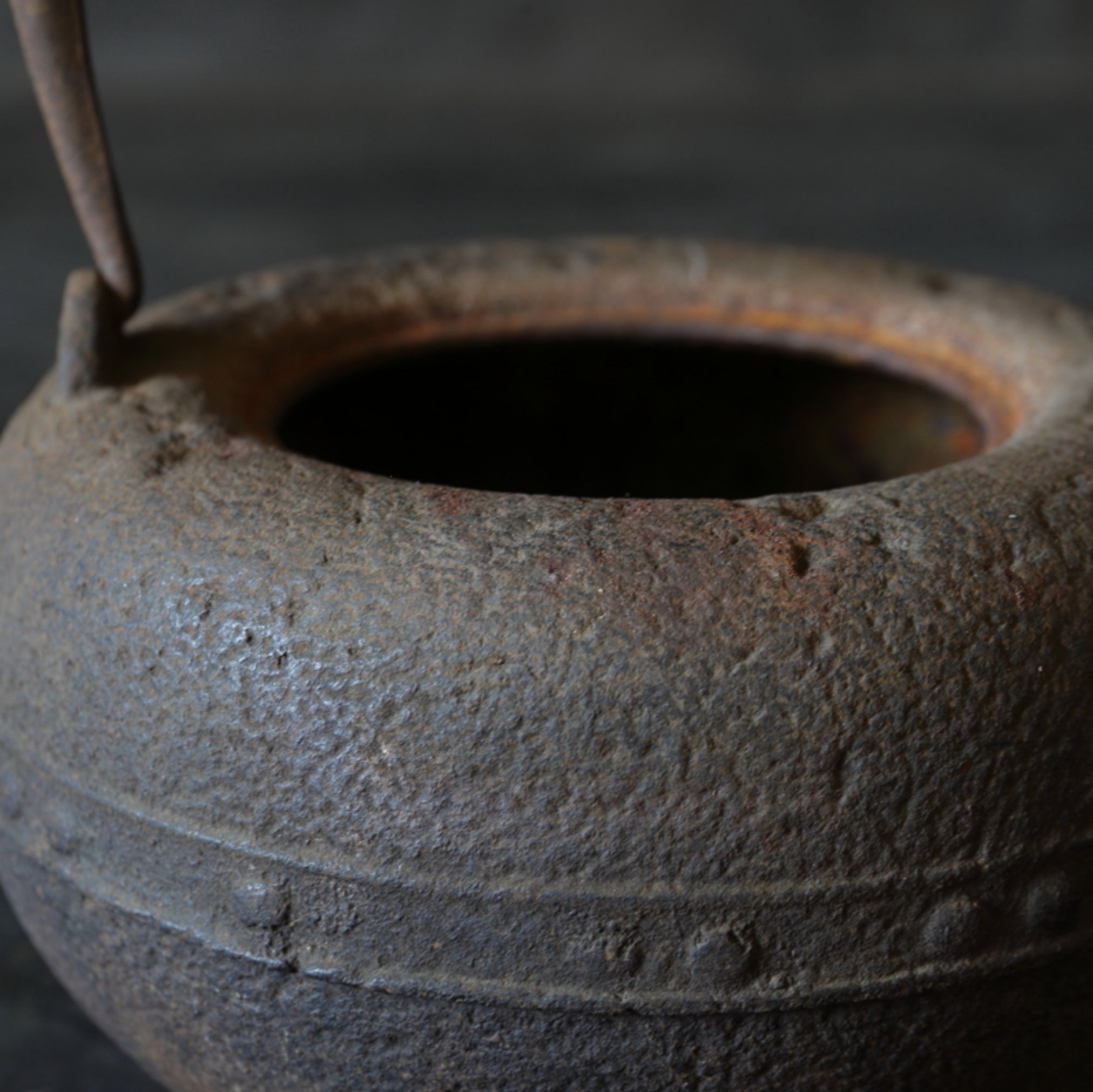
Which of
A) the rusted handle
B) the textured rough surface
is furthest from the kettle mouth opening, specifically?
the textured rough surface

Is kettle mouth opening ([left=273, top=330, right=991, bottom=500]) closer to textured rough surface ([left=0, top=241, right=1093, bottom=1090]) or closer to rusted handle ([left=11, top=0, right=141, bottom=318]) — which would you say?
rusted handle ([left=11, top=0, right=141, bottom=318])

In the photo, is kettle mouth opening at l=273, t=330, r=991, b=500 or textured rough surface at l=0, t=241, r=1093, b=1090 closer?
textured rough surface at l=0, t=241, r=1093, b=1090

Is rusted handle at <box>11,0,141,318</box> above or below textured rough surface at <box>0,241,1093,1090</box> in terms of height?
above

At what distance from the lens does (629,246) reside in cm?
206

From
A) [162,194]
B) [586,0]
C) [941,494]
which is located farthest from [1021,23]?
[941,494]

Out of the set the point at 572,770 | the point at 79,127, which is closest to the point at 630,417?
the point at 79,127

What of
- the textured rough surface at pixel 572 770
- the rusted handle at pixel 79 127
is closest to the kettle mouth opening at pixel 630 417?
the rusted handle at pixel 79 127

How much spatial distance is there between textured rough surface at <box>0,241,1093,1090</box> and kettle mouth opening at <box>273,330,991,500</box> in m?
0.50

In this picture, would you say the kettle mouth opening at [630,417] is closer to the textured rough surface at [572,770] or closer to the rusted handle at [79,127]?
the rusted handle at [79,127]

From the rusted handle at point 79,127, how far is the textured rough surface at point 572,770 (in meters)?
0.35

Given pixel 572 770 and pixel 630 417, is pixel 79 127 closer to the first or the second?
pixel 630 417

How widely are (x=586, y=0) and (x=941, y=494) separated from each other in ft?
19.8

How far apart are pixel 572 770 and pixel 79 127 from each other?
2.90 feet

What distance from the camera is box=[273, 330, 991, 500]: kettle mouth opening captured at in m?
1.89
